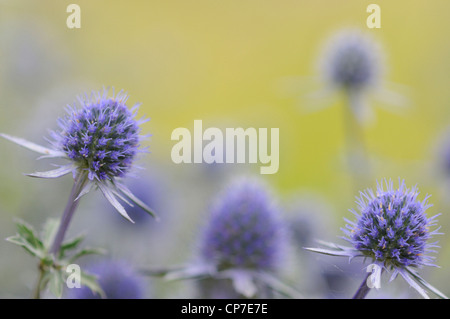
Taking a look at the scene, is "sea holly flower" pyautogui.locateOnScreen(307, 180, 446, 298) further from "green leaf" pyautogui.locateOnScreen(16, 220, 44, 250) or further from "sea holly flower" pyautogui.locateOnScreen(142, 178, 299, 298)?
"green leaf" pyautogui.locateOnScreen(16, 220, 44, 250)

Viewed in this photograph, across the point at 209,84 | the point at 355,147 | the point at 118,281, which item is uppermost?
the point at 209,84

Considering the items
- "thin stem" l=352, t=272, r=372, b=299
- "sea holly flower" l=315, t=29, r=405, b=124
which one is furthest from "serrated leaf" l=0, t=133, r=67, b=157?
"sea holly flower" l=315, t=29, r=405, b=124

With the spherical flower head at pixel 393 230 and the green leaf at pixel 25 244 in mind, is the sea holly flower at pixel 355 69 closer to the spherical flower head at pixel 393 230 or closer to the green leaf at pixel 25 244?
the spherical flower head at pixel 393 230

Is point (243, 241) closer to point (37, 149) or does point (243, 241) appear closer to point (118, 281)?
point (118, 281)

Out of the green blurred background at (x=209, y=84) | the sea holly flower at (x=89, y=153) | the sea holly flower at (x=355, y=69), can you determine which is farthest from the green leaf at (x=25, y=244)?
the sea holly flower at (x=355, y=69)

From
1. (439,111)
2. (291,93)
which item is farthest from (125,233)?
(439,111)

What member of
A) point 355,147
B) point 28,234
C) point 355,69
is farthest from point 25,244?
point 355,69
